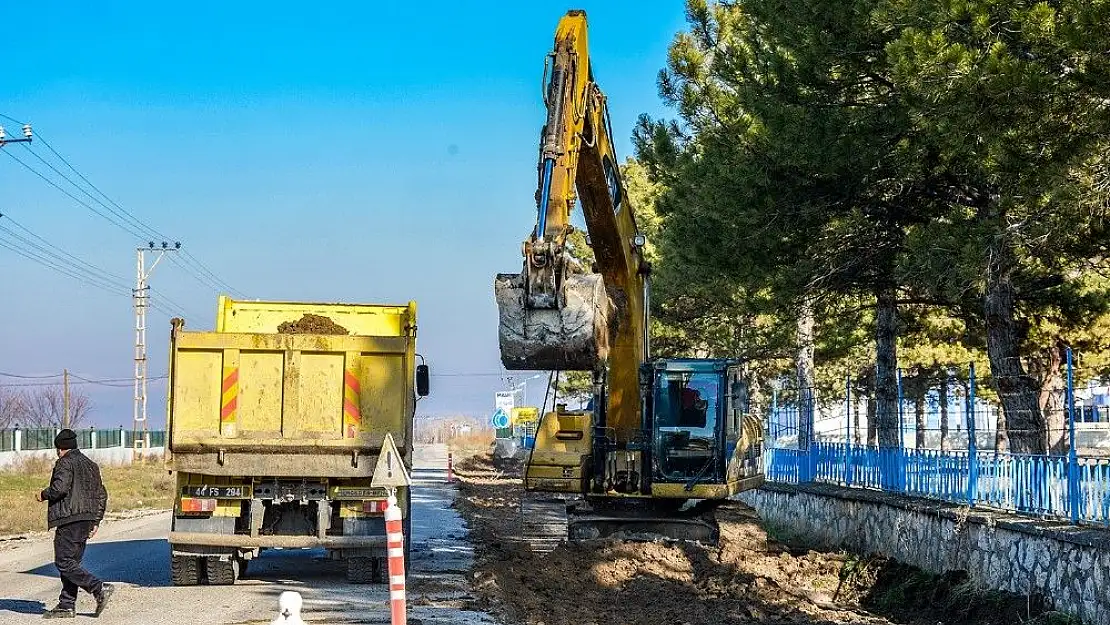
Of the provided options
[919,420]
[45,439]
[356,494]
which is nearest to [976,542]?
[919,420]

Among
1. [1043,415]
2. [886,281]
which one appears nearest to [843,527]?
[886,281]

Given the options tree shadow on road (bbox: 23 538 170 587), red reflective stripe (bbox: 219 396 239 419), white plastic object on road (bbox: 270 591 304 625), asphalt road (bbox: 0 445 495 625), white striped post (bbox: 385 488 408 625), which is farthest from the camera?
tree shadow on road (bbox: 23 538 170 587)

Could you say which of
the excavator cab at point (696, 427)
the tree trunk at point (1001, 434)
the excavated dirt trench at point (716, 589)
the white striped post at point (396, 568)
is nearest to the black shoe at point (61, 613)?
the excavated dirt trench at point (716, 589)

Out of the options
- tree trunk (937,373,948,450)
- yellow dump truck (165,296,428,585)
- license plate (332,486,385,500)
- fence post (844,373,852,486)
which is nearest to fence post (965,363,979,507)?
tree trunk (937,373,948,450)

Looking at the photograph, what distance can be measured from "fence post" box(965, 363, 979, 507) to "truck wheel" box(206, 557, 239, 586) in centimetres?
834

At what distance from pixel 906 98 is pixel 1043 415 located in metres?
3.93

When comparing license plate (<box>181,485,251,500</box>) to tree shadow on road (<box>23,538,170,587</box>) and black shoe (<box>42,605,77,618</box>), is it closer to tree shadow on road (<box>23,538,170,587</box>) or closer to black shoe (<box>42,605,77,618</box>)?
tree shadow on road (<box>23,538,170,587</box>)

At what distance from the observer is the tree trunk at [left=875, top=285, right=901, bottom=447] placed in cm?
2036

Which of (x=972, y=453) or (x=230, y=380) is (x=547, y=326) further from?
(x=972, y=453)

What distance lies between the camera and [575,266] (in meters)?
14.2

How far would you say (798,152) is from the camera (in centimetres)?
1997

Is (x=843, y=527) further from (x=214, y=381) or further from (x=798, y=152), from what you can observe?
(x=214, y=381)

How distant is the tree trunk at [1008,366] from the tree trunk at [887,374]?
1509 millimetres

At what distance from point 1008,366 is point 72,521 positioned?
12616mm
